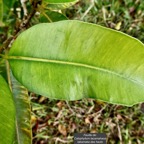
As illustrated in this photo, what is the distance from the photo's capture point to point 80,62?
78cm

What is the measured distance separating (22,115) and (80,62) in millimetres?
282

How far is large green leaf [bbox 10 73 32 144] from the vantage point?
3.12 feet

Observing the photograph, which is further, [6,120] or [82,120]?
[82,120]

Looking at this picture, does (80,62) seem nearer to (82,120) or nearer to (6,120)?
(6,120)

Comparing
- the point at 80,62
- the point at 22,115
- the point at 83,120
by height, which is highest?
the point at 80,62

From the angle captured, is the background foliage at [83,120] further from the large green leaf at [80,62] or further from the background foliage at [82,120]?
the large green leaf at [80,62]

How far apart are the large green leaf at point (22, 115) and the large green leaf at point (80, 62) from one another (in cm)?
17

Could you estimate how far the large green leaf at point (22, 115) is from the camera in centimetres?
95

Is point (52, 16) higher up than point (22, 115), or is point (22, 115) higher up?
point (52, 16)

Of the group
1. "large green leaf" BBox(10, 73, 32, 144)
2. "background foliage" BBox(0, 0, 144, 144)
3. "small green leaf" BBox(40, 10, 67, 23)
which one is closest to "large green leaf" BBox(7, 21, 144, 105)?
"large green leaf" BBox(10, 73, 32, 144)

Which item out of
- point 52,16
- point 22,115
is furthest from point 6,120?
point 52,16

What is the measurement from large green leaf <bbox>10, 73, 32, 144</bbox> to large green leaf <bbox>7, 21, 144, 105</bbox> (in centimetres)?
17

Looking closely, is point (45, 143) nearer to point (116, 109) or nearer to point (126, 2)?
point (116, 109)

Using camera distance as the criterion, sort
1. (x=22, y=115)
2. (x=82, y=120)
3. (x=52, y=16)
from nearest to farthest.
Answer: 1. (x=22, y=115)
2. (x=52, y=16)
3. (x=82, y=120)
